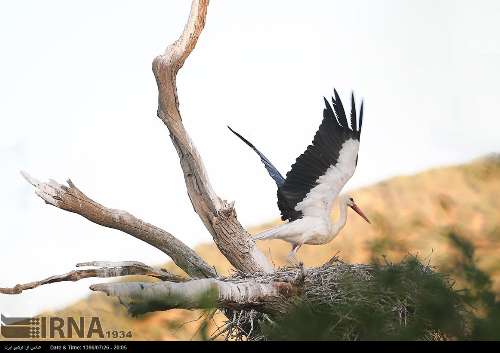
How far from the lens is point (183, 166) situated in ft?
23.4

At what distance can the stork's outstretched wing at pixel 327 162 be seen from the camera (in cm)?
751

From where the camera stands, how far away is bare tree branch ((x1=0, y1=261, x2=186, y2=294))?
6582 millimetres

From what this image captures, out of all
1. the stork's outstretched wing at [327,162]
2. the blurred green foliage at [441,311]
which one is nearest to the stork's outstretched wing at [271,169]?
the stork's outstretched wing at [327,162]

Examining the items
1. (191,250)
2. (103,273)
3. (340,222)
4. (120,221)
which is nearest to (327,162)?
(340,222)

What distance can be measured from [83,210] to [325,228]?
2.30 meters

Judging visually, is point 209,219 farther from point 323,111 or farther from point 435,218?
point 435,218

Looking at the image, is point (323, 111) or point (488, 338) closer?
point (488, 338)

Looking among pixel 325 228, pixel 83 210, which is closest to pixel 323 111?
pixel 325 228

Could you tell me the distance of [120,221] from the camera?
6938mm
